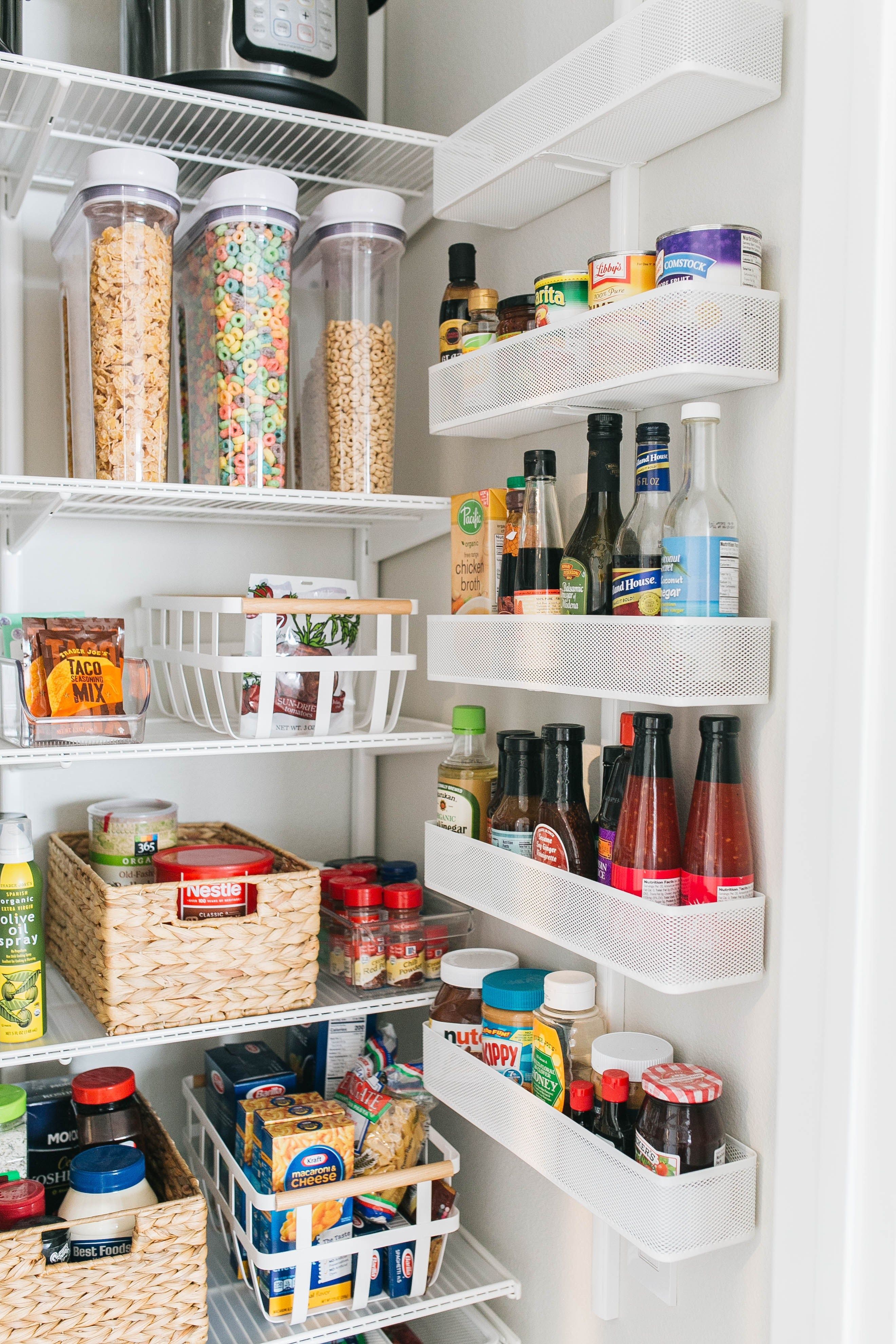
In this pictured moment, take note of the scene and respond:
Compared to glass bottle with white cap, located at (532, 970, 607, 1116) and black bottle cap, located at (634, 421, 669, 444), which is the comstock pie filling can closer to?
glass bottle with white cap, located at (532, 970, 607, 1116)

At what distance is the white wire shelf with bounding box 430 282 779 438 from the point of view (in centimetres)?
91

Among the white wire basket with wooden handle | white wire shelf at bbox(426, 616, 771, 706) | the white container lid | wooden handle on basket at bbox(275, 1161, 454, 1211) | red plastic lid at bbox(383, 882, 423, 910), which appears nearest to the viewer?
white wire shelf at bbox(426, 616, 771, 706)

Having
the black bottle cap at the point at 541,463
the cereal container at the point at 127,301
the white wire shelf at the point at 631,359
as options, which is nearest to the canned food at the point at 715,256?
the white wire shelf at the point at 631,359

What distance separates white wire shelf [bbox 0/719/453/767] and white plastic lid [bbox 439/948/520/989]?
0.88 feet

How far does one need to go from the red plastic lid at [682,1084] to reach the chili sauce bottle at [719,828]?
154mm

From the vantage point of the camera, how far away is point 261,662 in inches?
51.9

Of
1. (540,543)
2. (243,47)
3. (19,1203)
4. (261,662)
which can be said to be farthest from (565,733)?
(243,47)

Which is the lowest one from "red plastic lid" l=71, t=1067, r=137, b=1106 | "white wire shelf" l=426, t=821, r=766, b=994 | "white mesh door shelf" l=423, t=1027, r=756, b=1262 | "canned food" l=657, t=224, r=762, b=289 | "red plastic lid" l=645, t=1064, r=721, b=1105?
"red plastic lid" l=71, t=1067, r=137, b=1106

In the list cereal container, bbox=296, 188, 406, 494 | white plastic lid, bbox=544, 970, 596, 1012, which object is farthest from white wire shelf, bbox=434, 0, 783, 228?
white plastic lid, bbox=544, 970, 596, 1012

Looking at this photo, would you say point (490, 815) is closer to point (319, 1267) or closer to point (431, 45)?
point (319, 1267)

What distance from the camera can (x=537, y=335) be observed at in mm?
1091

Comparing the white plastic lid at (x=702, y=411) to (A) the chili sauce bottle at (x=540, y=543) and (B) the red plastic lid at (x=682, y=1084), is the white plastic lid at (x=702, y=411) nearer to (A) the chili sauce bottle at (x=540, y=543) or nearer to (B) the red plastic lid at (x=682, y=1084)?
(A) the chili sauce bottle at (x=540, y=543)

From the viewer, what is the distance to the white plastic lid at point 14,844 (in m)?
1.27

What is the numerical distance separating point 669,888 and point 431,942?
59 centimetres
